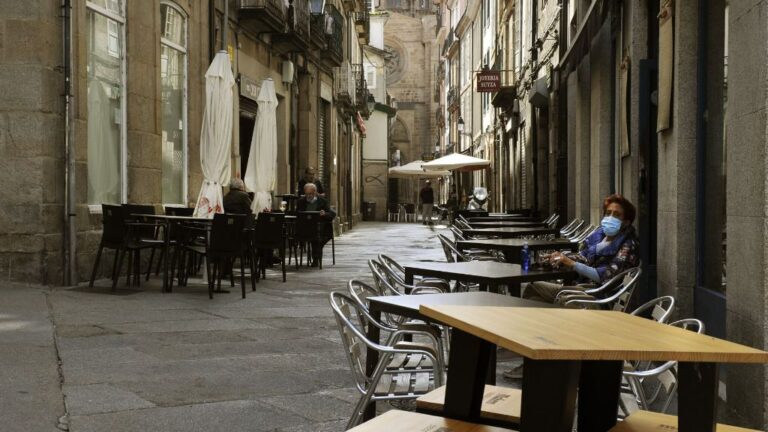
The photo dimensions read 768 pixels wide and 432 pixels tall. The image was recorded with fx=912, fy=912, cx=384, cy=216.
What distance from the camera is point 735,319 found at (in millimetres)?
4727

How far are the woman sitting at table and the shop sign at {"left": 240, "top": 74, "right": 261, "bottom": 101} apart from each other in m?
11.5

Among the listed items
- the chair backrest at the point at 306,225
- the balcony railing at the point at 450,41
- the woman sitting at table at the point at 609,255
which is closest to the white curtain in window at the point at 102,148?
the chair backrest at the point at 306,225

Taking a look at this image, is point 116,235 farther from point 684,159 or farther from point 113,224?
point 684,159

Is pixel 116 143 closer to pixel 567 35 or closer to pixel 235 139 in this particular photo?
pixel 235 139

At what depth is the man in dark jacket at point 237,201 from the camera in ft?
42.1

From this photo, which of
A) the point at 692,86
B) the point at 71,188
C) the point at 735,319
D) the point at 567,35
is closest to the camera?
the point at 735,319

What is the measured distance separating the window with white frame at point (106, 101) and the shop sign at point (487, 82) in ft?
52.8

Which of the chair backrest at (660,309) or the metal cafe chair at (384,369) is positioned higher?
the chair backrest at (660,309)

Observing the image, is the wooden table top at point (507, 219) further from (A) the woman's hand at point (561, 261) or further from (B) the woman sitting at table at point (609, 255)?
(A) the woman's hand at point (561, 261)

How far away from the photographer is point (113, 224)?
34.5 feet

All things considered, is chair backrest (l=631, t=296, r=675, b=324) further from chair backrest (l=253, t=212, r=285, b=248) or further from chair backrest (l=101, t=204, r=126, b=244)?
chair backrest (l=253, t=212, r=285, b=248)

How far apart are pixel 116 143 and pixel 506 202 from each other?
63.3ft

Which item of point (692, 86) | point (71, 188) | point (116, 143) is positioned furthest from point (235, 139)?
A: point (692, 86)

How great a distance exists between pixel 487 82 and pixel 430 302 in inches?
926
